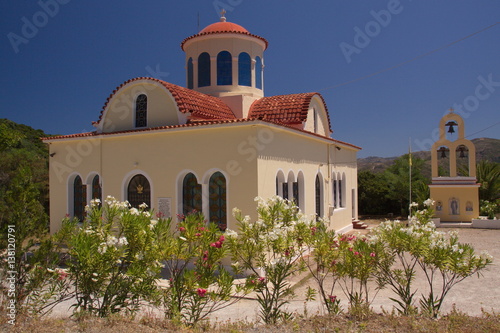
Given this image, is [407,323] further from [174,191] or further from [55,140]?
[55,140]

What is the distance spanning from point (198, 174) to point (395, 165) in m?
18.6

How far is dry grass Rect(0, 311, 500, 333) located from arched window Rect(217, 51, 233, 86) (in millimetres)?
11286

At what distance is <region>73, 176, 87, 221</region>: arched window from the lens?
13.2m

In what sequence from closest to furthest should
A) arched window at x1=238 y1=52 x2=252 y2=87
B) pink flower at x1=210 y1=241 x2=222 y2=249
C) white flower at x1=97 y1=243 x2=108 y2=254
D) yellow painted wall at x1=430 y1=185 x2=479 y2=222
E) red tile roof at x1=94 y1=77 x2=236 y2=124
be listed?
white flower at x1=97 y1=243 x2=108 y2=254 < pink flower at x1=210 y1=241 x2=222 y2=249 < red tile roof at x1=94 y1=77 x2=236 y2=124 < arched window at x1=238 y1=52 x2=252 y2=87 < yellow painted wall at x1=430 y1=185 x2=479 y2=222

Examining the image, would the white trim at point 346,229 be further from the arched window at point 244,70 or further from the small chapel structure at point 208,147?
the arched window at point 244,70

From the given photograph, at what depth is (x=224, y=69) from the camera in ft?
51.1

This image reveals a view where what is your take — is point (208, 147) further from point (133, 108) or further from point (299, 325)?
point (299, 325)

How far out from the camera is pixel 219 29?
15.8 meters

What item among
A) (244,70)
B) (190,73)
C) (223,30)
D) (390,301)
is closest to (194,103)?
(244,70)

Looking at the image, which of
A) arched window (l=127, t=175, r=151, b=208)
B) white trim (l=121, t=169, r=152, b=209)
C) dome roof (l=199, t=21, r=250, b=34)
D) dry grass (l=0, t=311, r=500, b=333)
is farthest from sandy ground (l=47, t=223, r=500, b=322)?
dome roof (l=199, t=21, r=250, b=34)

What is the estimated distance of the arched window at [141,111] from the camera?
41.2 ft

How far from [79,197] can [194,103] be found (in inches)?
203

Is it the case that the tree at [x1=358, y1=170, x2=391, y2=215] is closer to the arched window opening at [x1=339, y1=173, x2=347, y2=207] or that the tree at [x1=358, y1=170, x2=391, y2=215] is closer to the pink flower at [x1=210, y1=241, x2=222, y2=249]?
the arched window opening at [x1=339, y1=173, x2=347, y2=207]

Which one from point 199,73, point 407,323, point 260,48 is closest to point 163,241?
point 407,323
